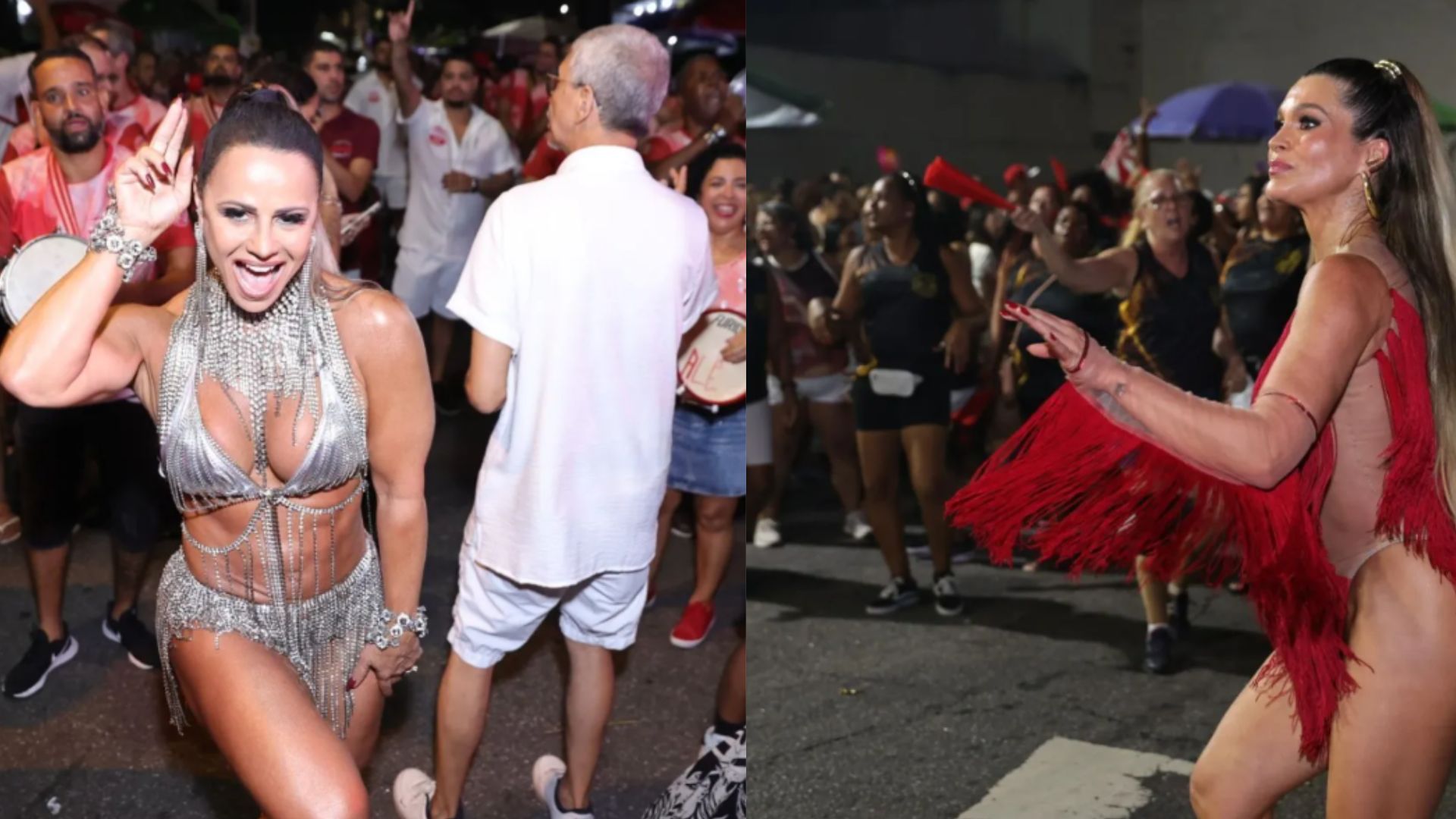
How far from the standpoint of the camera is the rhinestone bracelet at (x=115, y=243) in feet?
8.20

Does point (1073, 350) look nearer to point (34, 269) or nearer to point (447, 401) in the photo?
point (34, 269)

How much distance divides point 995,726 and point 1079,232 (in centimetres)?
300

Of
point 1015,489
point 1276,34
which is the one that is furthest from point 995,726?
point 1276,34

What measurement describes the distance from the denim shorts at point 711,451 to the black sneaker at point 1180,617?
6.56 ft

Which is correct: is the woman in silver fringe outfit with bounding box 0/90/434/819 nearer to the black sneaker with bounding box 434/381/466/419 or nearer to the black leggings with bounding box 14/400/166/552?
the black leggings with bounding box 14/400/166/552

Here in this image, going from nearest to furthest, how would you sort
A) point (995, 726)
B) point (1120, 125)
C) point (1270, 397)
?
1. point (1270, 397)
2. point (995, 726)
3. point (1120, 125)

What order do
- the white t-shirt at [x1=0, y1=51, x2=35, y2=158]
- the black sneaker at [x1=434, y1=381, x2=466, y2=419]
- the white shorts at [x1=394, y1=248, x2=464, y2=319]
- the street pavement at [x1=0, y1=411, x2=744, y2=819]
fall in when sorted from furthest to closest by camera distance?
the black sneaker at [x1=434, y1=381, x2=466, y2=419]
the white shorts at [x1=394, y1=248, x2=464, y2=319]
the white t-shirt at [x1=0, y1=51, x2=35, y2=158]
the street pavement at [x1=0, y1=411, x2=744, y2=819]

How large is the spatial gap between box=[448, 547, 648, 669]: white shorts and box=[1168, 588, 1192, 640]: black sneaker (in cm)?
302

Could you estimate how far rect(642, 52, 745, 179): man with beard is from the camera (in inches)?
248

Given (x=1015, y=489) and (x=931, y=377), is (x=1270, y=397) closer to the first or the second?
(x=1015, y=489)

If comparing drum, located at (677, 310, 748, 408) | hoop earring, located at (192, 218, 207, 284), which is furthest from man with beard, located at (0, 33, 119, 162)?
hoop earring, located at (192, 218, 207, 284)

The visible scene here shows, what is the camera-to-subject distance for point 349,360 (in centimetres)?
278

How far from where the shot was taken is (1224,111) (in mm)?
12625

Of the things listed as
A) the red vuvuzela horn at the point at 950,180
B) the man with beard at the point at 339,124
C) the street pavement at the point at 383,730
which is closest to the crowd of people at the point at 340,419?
the street pavement at the point at 383,730
